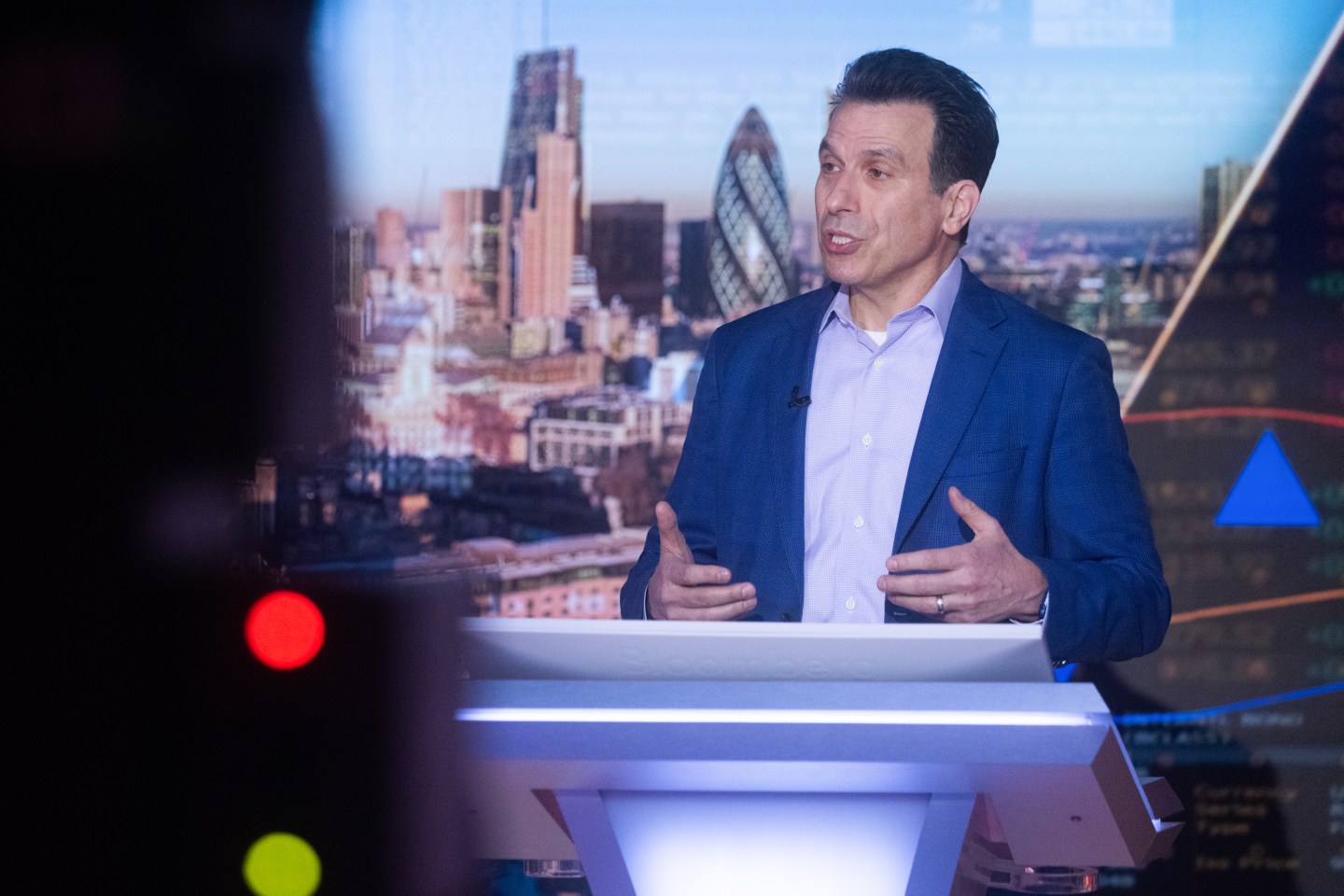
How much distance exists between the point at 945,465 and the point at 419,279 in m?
2.54

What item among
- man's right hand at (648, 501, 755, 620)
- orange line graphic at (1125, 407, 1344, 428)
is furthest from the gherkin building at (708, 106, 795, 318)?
man's right hand at (648, 501, 755, 620)

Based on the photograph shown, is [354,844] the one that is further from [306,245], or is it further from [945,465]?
[306,245]

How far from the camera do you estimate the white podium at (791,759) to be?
884mm

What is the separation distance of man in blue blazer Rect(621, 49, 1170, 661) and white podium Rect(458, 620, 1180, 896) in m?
0.64

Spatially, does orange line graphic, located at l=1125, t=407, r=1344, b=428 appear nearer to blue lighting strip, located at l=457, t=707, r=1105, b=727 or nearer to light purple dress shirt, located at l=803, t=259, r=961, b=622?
light purple dress shirt, located at l=803, t=259, r=961, b=622

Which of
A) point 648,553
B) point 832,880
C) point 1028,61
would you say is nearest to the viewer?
point 832,880

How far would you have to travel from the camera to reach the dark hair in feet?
6.12

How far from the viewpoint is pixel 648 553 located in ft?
6.39

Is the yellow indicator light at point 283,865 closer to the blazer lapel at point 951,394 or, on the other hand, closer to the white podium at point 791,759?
the white podium at point 791,759

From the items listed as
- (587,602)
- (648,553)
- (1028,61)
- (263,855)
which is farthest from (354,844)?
(1028,61)

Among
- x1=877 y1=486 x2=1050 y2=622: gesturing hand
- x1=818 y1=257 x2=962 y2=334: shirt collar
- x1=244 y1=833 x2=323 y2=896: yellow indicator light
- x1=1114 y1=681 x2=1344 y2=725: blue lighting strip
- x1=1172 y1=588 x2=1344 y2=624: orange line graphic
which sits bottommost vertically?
x1=1114 y1=681 x2=1344 y2=725: blue lighting strip

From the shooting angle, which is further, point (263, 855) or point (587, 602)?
point (587, 602)

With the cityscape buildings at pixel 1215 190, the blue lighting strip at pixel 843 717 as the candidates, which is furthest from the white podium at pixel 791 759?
the cityscape buildings at pixel 1215 190

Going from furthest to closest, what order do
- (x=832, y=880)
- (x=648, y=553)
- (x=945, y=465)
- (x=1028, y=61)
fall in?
(x=1028, y=61) → (x=648, y=553) → (x=945, y=465) → (x=832, y=880)
